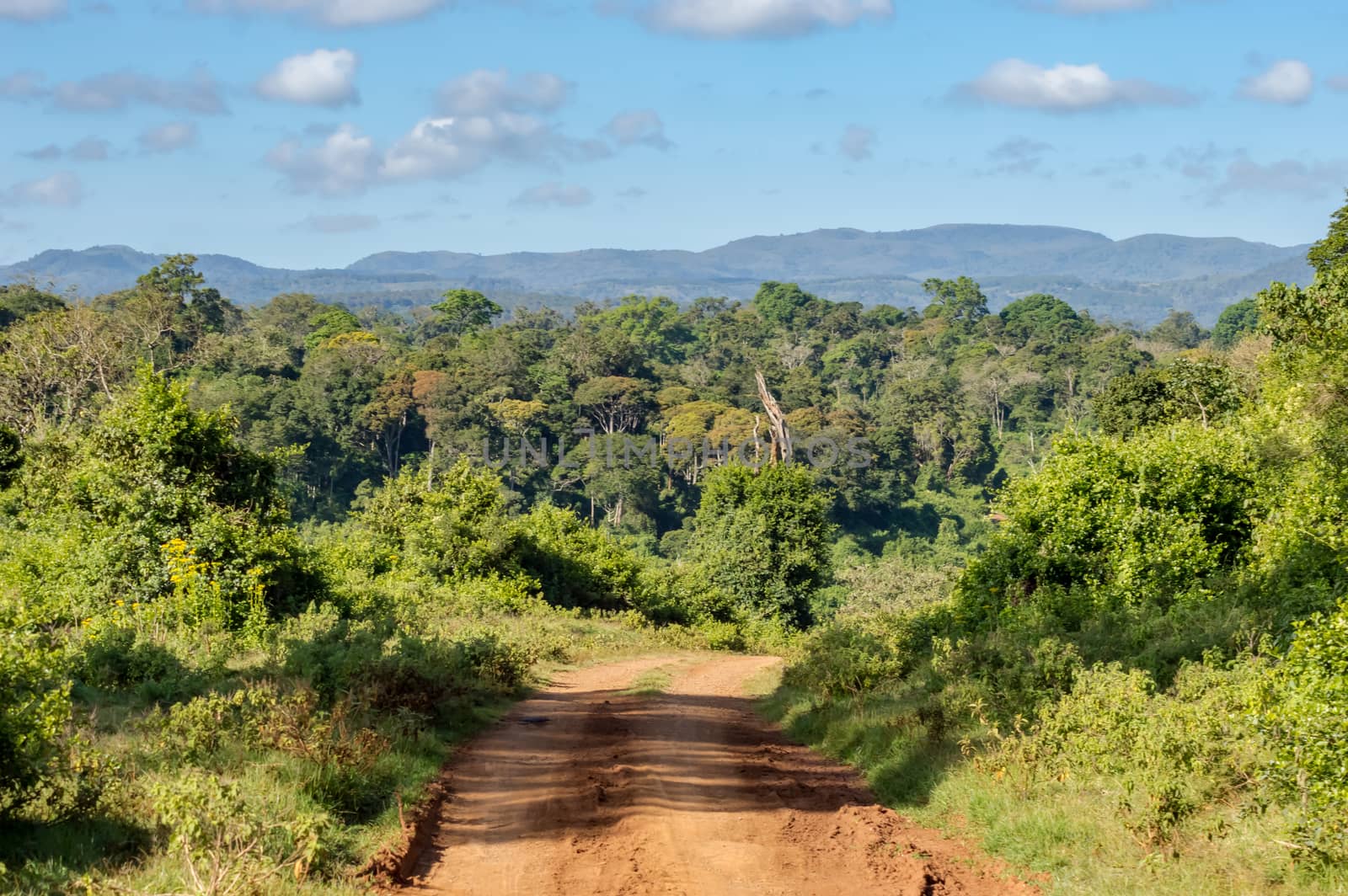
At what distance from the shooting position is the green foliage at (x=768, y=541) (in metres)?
40.2

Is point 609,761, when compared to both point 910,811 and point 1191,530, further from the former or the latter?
point 1191,530

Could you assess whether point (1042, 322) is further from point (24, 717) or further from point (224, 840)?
point (24, 717)

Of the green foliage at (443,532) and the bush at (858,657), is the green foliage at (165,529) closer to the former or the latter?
the bush at (858,657)

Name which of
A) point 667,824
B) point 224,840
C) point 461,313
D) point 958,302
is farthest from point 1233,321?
point 224,840

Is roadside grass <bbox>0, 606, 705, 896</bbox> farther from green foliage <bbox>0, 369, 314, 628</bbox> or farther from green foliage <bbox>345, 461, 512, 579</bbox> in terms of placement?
green foliage <bbox>345, 461, 512, 579</bbox>

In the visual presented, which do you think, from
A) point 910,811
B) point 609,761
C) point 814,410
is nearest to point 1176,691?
point 910,811

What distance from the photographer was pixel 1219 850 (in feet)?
25.7

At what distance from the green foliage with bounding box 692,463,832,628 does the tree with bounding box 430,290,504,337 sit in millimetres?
87438

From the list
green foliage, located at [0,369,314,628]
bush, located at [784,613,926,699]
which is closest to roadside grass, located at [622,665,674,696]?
bush, located at [784,613,926,699]

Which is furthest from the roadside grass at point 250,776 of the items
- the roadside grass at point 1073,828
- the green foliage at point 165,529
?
the roadside grass at point 1073,828

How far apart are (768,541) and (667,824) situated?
30901 millimetres

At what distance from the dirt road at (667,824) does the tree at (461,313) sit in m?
114

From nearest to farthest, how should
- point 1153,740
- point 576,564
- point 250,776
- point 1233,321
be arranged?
point 250,776 → point 1153,740 → point 576,564 → point 1233,321

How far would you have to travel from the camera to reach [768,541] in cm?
4028
